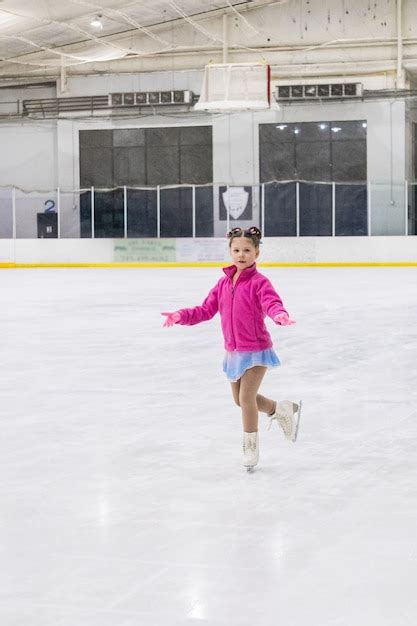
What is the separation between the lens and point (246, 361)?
13.5 feet

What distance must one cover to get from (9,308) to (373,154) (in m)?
17.9

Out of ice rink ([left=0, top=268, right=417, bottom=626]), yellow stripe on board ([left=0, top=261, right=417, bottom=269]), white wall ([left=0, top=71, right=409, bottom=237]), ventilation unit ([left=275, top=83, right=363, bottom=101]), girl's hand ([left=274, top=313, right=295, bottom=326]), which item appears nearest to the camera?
ice rink ([left=0, top=268, right=417, bottom=626])

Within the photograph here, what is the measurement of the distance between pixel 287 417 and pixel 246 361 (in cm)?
51

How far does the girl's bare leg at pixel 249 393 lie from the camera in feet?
13.7

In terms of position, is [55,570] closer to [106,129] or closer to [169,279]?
[169,279]

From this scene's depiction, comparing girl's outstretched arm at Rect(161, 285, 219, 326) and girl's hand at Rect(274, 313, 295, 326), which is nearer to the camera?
girl's hand at Rect(274, 313, 295, 326)

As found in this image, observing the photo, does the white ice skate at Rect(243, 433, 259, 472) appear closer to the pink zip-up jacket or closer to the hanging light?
the pink zip-up jacket

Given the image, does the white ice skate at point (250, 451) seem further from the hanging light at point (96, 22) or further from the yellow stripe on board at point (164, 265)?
the hanging light at point (96, 22)

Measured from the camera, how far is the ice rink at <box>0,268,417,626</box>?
→ 2.65 meters

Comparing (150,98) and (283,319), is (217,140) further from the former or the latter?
(283,319)

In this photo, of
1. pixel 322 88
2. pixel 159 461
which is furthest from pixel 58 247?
pixel 159 461

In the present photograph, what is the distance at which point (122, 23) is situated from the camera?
90.2 feet

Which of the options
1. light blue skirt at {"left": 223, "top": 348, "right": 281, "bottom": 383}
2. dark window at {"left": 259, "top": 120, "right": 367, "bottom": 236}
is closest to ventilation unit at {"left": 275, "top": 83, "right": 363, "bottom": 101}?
dark window at {"left": 259, "top": 120, "right": 367, "bottom": 236}

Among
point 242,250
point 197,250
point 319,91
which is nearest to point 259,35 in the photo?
point 319,91
